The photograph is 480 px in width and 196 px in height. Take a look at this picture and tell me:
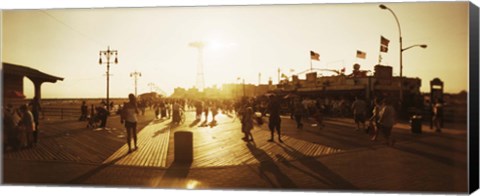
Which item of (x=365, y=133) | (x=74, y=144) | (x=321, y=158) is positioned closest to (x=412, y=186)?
(x=321, y=158)

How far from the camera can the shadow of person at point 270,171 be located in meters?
6.82

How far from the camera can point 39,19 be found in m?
9.21

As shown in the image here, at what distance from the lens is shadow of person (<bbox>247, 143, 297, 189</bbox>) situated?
22.4 ft

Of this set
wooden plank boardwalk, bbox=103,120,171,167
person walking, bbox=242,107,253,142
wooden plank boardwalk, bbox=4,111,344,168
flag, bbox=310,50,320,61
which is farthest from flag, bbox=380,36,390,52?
wooden plank boardwalk, bbox=103,120,171,167

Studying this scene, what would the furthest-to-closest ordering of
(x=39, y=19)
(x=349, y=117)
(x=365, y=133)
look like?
(x=349, y=117) < (x=365, y=133) < (x=39, y=19)

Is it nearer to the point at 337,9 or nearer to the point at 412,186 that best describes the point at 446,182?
the point at 412,186

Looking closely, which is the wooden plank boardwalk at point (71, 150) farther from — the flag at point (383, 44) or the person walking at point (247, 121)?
the flag at point (383, 44)

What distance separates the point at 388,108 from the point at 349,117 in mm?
12428

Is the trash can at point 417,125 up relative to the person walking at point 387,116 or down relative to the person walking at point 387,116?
down

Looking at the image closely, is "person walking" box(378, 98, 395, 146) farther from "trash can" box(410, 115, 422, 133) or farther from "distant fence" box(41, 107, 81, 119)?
"distant fence" box(41, 107, 81, 119)

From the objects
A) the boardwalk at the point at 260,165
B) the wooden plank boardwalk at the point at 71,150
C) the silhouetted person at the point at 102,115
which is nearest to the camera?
the boardwalk at the point at 260,165

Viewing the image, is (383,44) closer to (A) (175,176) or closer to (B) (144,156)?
(A) (175,176)

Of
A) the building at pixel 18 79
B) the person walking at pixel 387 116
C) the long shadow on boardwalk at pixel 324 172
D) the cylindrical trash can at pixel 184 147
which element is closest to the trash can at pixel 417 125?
the person walking at pixel 387 116

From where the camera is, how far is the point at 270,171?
7.45m
